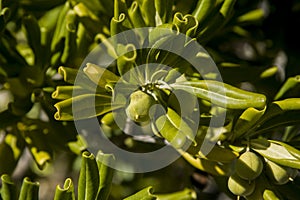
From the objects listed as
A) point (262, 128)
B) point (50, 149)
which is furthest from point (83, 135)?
point (262, 128)

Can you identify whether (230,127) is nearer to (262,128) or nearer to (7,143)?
(262,128)

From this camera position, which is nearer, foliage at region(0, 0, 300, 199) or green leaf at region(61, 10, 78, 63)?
foliage at region(0, 0, 300, 199)

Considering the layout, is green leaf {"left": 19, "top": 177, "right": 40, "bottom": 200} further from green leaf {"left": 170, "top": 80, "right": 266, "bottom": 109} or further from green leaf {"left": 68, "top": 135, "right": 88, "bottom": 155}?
green leaf {"left": 170, "top": 80, "right": 266, "bottom": 109}

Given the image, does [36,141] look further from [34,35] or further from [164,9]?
[164,9]

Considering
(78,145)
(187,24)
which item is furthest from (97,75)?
(78,145)

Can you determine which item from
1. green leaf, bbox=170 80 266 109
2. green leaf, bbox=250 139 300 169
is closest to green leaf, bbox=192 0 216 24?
green leaf, bbox=170 80 266 109
